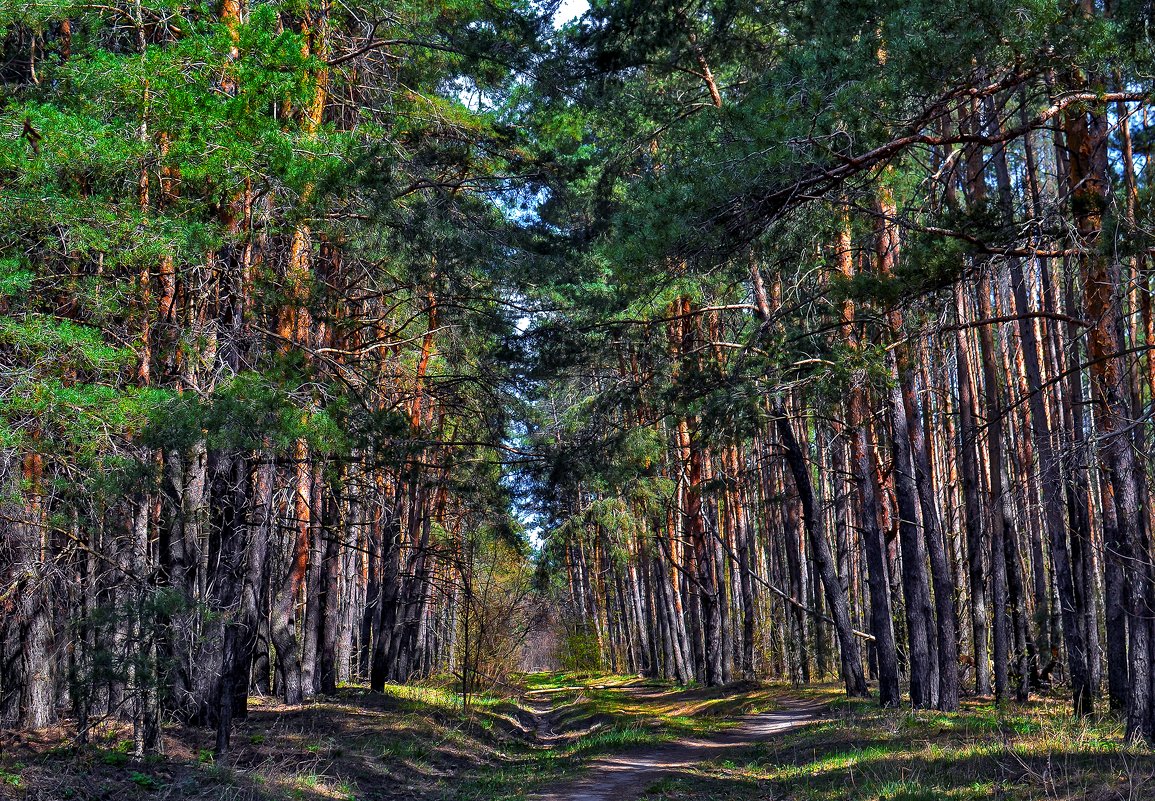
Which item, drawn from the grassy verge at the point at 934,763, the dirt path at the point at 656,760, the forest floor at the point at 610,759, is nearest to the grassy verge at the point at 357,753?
the forest floor at the point at 610,759

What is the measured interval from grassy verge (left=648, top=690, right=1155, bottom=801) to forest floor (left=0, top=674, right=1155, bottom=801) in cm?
3

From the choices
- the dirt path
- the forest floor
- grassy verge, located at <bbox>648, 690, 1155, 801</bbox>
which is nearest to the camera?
grassy verge, located at <bbox>648, 690, 1155, 801</bbox>

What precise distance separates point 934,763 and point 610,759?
5.33 metres

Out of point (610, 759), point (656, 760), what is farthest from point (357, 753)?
point (656, 760)

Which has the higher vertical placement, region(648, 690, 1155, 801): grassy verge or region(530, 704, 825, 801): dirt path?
region(648, 690, 1155, 801): grassy verge

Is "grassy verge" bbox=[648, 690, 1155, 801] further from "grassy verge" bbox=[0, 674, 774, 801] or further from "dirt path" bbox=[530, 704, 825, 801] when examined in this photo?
"grassy verge" bbox=[0, 674, 774, 801]

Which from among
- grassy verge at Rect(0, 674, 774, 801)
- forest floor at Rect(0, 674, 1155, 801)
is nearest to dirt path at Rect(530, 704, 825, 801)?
forest floor at Rect(0, 674, 1155, 801)

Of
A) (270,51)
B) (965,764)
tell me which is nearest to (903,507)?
(965,764)

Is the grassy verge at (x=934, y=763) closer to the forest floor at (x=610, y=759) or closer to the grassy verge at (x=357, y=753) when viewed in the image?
the forest floor at (x=610, y=759)

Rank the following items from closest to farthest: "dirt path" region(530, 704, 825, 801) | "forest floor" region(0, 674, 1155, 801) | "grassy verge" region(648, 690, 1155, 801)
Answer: "grassy verge" region(648, 690, 1155, 801)
"forest floor" region(0, 674, 1155, 801)
"dirt path" region(530, 704, 825, 801)

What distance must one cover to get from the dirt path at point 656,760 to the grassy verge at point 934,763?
48cm

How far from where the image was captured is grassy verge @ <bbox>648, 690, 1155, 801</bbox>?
20.6ft

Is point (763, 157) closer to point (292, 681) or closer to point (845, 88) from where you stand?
point (845, 88)

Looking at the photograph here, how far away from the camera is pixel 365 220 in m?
10.9
